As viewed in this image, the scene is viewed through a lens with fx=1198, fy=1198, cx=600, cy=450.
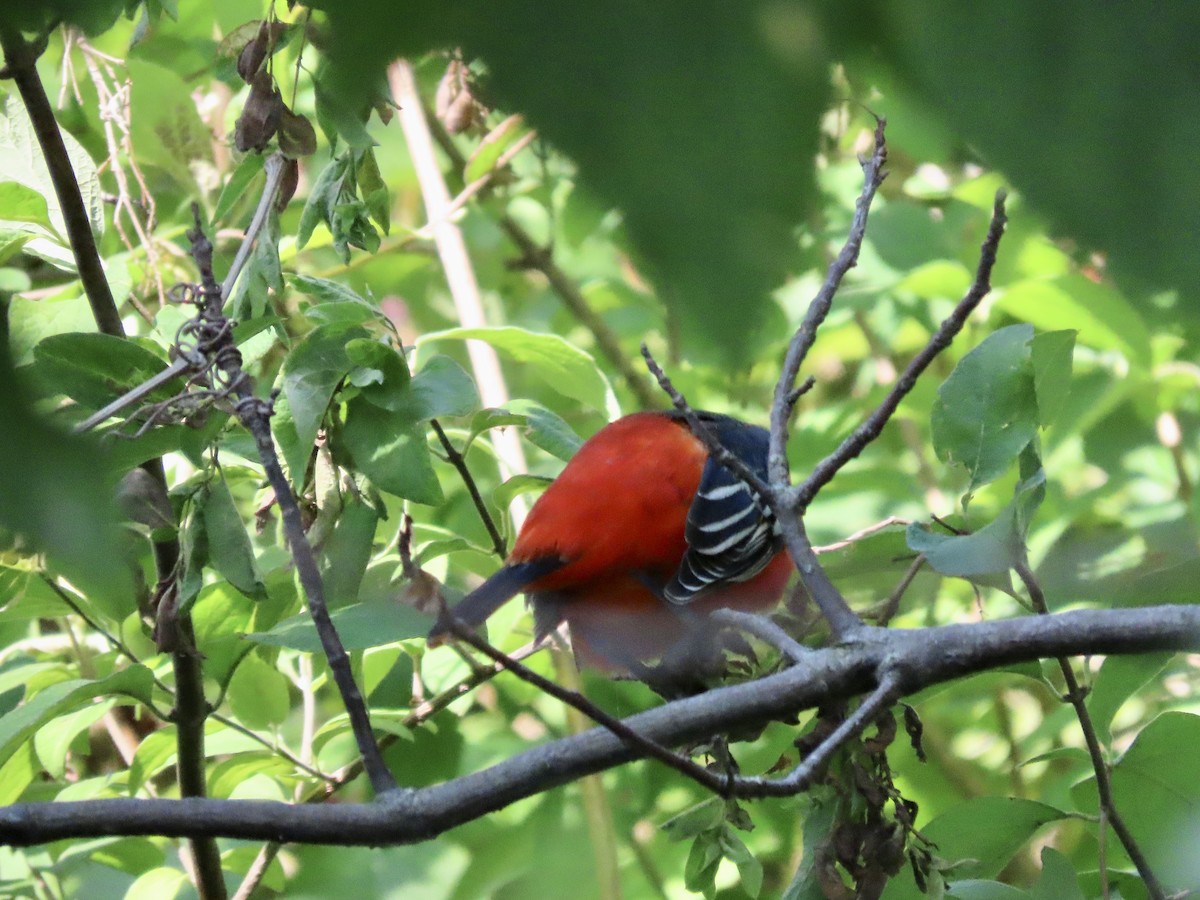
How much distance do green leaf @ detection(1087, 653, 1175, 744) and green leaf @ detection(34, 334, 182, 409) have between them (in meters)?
1.01

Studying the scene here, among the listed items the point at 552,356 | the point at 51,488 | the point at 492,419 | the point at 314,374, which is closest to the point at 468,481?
the point at 492,419

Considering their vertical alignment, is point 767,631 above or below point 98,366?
below

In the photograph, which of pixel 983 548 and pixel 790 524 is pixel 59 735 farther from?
pixel 983 548

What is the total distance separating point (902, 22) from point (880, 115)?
0.17ft

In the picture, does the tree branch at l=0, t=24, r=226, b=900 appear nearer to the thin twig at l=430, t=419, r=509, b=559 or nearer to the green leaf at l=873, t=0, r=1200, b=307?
the thin twig at l=430, t=419, r=509, b=559

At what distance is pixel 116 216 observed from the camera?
1.73 metres

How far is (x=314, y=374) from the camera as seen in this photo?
1223mm

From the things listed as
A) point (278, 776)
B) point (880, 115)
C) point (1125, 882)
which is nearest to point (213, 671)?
point (278, 776)

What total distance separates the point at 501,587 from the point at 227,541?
532 mm

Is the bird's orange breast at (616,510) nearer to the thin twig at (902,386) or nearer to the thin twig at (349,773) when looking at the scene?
the thin twig at (349,773)

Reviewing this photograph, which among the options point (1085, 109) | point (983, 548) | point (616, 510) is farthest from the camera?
point (616, 510)

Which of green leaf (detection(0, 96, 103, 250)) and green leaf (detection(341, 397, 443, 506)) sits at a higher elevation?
green leaf (detection(0, 96, 103, 250))

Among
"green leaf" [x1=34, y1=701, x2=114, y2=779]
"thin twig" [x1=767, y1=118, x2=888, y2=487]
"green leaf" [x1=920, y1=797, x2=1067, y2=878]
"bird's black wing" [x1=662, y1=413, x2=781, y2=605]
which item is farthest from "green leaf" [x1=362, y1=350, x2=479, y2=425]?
"bird's black wing" [x1=662, y1=413, x2=781, y2=605]

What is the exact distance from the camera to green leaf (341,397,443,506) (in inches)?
48.1
